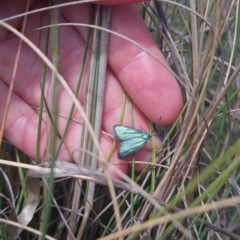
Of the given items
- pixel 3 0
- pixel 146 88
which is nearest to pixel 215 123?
pixel 146 88

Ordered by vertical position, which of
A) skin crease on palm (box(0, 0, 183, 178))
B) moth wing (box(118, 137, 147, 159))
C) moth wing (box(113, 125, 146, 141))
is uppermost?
skin crease on palm (box(0, 0, 183, 178))

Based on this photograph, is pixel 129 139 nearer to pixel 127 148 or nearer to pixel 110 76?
pixel 127 148

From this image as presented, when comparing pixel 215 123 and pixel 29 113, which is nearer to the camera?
pixel 29 113

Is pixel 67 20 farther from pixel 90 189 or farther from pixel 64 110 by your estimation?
pixel 90 189

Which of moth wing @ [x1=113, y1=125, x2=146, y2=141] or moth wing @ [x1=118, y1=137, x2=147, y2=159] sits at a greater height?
moth wing @ [x1=113, y1=125, x2=146, y2=141]

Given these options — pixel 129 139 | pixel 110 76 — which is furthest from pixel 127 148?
pixel 110 76

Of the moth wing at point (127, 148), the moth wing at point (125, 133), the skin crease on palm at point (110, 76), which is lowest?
the moth wing at point (127, 148)
